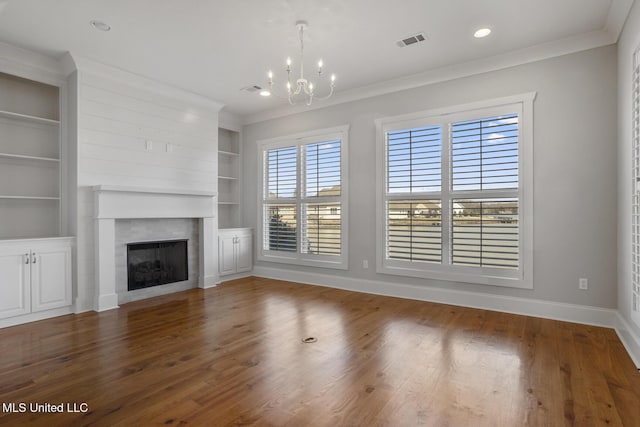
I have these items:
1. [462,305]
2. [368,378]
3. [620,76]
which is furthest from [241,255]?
[620,76]

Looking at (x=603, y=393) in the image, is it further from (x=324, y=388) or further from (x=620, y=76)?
(x=620, y=76)

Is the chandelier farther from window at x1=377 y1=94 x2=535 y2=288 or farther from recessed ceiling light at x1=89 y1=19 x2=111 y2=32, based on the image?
recessed ceiling light at x1=89 y1=19 x2=111 y2=32

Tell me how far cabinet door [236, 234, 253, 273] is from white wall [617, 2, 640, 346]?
207 inches

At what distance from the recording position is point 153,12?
3227 mm

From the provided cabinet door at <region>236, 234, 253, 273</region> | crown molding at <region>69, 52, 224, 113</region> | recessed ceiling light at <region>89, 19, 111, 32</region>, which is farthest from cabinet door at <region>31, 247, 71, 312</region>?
cabinet door at <region>236, 234, 253, 273</region>

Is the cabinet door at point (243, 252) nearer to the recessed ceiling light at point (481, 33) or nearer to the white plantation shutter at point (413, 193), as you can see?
the white plantation shutter at point (413, 193)

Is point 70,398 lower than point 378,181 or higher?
lower

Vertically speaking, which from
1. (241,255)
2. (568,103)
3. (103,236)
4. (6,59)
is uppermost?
(6,59)

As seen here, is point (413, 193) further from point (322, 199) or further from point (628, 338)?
point (628, 338)

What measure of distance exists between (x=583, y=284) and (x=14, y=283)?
6036 mm

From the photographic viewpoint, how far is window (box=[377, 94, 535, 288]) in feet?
13.2

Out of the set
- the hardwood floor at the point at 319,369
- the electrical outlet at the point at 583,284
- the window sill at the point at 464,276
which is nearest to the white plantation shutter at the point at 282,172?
the window sill at the point at 464,276

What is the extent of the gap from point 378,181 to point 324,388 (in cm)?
326

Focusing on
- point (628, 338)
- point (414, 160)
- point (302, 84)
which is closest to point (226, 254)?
point (414, 160)
